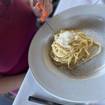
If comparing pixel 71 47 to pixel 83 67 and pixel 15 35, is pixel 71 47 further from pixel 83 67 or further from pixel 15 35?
pixel 15 35

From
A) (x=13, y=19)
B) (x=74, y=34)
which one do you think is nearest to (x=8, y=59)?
(x=13, y=19)

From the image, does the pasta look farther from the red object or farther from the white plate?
the red object

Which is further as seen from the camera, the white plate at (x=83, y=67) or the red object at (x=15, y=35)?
the red object at (x=15, y=35)

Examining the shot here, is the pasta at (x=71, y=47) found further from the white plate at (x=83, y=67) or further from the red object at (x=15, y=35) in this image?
the red object at (x=15, y=35)

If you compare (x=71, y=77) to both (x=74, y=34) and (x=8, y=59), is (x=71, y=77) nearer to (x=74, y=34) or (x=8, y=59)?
(x=74, y=34)

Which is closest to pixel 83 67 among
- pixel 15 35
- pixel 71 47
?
pixel 71 47

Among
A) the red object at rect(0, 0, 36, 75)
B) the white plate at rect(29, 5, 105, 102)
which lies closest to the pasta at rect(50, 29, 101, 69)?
the white plate at rect(29, 5, 105, 102)

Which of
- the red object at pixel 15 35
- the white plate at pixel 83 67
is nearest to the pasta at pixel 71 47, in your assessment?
the white plate at pixel 83 67
